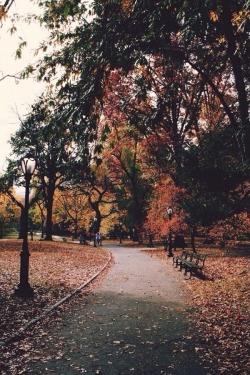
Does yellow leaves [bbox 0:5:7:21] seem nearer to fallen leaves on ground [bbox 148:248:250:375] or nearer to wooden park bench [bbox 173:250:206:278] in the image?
fallen leaves on ground [bbox 148:248:250:375]

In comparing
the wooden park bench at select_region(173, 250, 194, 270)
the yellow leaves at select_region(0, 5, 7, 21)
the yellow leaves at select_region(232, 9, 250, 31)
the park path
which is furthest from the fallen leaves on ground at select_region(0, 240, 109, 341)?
the yellow leaves at select_region(232, 9, 250, 31)

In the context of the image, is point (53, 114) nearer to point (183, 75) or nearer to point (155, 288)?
point (155, 288)

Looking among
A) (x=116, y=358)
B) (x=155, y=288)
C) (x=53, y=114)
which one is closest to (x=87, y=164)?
(x=53, y=114)

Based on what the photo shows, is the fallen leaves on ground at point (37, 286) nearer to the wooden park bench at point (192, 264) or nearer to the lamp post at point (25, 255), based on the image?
the lamp post at point (25, 255)

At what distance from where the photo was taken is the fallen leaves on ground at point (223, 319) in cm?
556

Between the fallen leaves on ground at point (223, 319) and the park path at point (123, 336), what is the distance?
0.33 metres

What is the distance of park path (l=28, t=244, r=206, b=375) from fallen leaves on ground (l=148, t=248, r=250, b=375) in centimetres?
33

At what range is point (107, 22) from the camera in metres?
6.48

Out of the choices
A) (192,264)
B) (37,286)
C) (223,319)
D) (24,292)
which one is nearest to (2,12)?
(223,319)

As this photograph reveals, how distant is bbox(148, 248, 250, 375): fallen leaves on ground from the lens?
556cm

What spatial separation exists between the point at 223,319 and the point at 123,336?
2.68m

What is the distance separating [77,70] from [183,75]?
54.8 ft

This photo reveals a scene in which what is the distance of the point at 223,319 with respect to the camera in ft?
26.2

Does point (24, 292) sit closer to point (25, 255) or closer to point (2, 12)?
point (25, 255)
